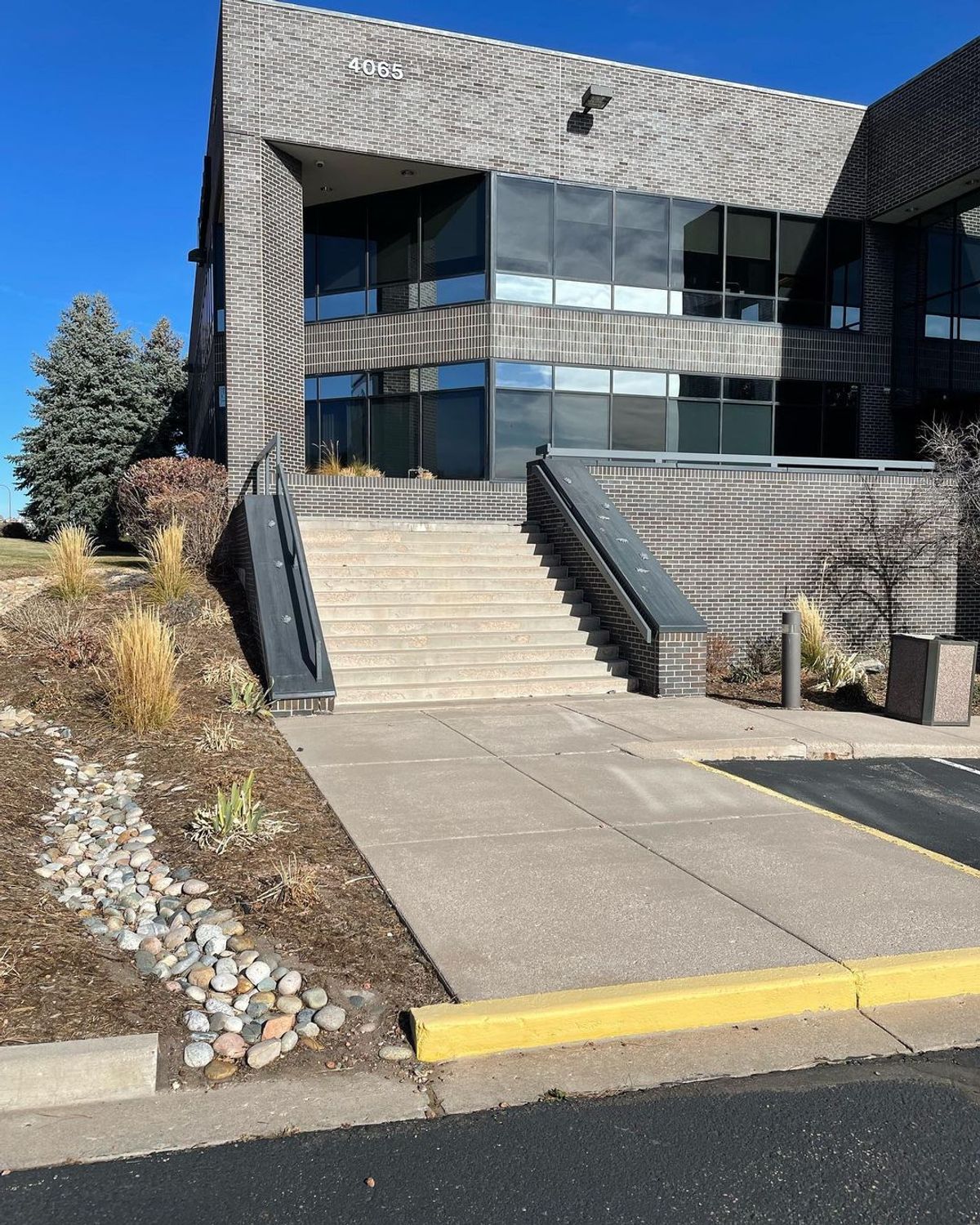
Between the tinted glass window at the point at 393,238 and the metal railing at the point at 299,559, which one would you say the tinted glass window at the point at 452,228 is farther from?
the metal railing at the point at 299,559

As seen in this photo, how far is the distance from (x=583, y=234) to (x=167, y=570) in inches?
473

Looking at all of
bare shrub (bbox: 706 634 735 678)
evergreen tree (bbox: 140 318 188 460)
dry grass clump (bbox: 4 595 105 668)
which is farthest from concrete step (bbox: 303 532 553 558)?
evergreen tree (bbox: 140 318 188 460)

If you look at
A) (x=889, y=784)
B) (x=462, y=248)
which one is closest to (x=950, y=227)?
(x=462, y=248)

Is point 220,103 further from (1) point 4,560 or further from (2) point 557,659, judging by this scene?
(2) point 557,659

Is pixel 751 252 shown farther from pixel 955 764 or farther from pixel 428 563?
pixel 955 764

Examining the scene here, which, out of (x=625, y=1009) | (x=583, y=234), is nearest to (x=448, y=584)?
(x=625, y=1009)

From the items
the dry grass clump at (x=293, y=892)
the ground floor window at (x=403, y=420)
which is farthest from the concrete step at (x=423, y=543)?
the dry grass clump at (x=293, y=892)

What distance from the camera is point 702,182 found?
66.5 ft

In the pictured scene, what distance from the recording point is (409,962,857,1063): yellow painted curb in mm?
3615

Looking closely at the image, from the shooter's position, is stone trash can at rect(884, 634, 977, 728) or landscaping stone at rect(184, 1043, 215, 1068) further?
stone trash can at rect(884, 634, 977, 728)

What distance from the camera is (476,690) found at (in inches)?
425

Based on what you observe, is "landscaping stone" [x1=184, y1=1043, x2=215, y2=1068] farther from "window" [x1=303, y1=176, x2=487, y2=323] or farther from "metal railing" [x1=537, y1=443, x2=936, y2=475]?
"window" [x1=303, y1=176, x2=487, y2=323]

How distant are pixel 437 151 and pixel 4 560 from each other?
1108 centimetres

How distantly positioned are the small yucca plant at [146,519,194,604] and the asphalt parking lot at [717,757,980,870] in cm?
737
